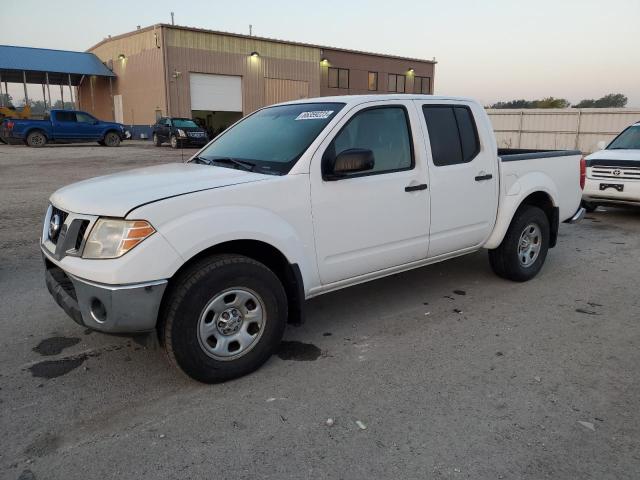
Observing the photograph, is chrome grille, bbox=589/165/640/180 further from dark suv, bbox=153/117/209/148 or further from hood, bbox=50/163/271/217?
dark suv, bbox=153/117/209/148

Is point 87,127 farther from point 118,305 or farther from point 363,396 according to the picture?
point 363,396

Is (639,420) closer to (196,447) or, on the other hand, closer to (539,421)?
(539,421)

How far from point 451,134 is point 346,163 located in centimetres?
145

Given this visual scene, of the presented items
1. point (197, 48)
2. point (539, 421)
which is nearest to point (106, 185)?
point (539, 421)

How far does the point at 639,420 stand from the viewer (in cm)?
289

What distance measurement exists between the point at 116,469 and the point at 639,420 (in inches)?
111

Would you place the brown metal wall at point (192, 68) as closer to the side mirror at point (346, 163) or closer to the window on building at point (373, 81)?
the window on building at point (373, 81)

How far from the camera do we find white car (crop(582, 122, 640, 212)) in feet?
27.6

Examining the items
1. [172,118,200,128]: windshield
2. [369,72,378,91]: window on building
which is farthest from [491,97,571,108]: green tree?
[172,118,200,128]: windshield

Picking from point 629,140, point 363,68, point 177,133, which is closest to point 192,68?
point 177,133

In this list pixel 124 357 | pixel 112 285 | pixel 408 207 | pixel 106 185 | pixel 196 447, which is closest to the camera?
pixel 196 447

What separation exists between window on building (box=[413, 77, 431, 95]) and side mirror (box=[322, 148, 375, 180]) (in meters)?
49.6

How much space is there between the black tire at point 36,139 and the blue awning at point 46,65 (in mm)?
12120

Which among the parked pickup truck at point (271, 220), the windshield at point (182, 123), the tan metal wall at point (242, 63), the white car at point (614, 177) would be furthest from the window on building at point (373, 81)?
the parked pickup truck at point (271, 220)
